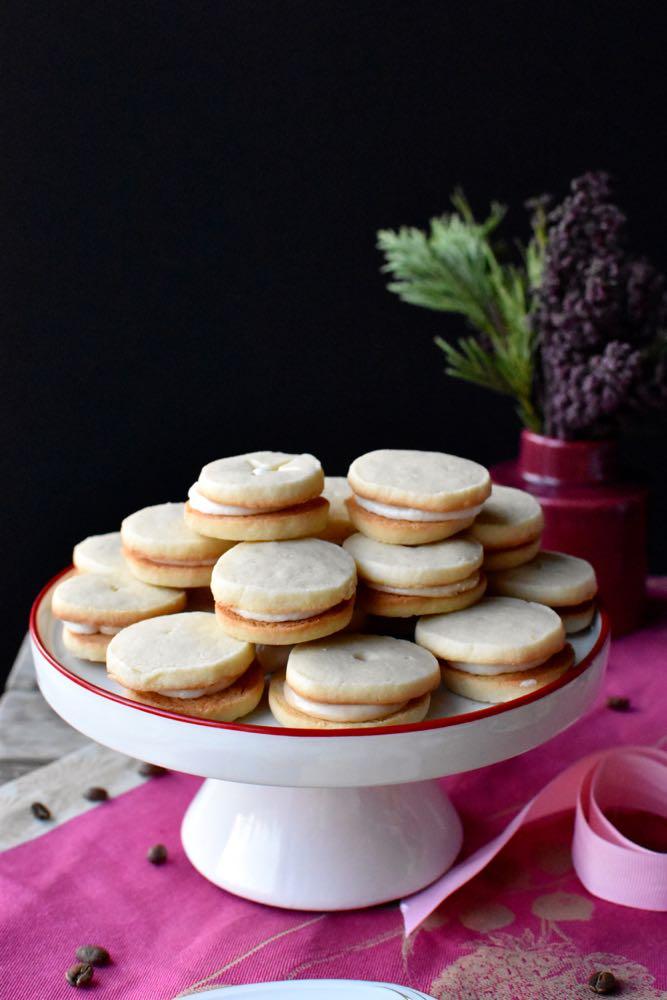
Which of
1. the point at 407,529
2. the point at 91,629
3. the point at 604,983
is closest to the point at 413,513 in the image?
the point at 407,529

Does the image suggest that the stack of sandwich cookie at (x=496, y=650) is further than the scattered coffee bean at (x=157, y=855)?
No

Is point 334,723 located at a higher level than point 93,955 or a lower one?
higher

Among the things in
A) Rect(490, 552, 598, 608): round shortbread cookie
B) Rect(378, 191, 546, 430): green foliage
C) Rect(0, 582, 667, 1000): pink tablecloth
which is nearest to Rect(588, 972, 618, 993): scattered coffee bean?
Rect(0, 582, 667, 1000): pink tablecloth

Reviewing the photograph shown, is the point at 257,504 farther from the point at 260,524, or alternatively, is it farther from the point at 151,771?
the point at 151,771

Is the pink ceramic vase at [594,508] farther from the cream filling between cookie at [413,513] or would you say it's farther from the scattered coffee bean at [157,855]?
the scattered coffee bean at [157,855]

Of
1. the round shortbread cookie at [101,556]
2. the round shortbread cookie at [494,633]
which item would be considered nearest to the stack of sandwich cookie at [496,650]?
the round shortbread cookie at [494,633]

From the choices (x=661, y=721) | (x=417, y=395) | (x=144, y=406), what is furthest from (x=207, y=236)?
(x=661, y=721)

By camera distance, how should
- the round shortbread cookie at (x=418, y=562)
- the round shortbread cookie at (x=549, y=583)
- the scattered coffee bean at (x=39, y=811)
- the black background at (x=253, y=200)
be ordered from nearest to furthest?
the round shortbread cookie at (x=418, y=562) → the round shortbread cookie at (x=549, y=583) → the scattered coffee bean at (x=39, y=811) → the black background at (x=253, y=200)

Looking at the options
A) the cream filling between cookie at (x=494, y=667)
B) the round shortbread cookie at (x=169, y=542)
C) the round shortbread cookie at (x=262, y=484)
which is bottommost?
the cream filling between cookie at (x=494, y=667)
